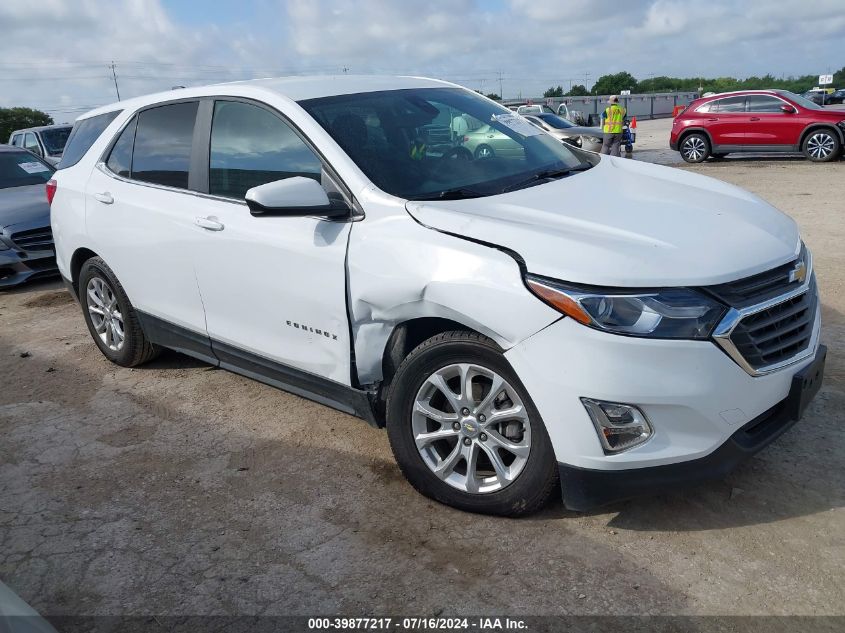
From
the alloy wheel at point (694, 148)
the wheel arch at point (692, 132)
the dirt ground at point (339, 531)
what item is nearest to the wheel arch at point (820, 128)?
the wheel arch at point (692, 132)

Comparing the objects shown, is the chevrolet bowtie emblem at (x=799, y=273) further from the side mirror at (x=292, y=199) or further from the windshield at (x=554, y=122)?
the windshield at (x=554, y=122)

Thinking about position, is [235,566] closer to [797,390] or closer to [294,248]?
[294,248]

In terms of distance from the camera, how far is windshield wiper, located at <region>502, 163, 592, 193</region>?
11.3 ft

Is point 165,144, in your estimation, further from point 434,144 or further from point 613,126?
point 613,126

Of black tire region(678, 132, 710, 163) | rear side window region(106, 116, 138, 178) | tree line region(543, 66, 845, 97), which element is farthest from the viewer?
tree line region(543, 66, 845, 97)

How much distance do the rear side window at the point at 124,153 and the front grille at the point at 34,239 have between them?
371cm

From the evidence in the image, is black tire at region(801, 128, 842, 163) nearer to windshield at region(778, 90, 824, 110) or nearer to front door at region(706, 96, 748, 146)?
windshield at region(778, 90, 824, 110)

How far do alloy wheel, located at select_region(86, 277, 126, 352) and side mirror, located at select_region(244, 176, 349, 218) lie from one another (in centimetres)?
215

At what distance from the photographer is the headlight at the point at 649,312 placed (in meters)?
2.59

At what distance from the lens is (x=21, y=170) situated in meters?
9.33

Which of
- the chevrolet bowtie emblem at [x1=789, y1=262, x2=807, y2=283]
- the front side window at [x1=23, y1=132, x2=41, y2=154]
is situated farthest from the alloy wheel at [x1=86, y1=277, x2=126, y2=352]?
the front side window at [x1=23, y1=132, x2=41, y2=154]

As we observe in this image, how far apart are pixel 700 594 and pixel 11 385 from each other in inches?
181

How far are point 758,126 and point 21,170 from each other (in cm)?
1467

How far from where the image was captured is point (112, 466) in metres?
3.87
